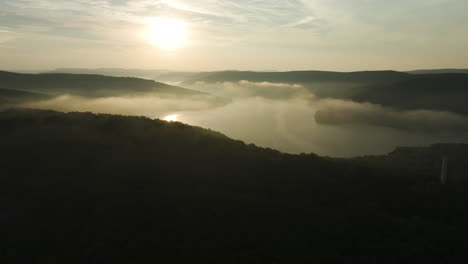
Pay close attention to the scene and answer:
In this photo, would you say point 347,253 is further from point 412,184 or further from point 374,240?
point 412,184

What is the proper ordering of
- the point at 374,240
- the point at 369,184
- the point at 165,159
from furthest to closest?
1. the point at 165,159
2. the point at 369,184
3. the point at 374,240

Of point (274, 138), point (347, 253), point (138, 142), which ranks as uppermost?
point (138, 142)

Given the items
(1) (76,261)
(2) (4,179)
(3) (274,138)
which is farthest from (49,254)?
(3) (274,138)

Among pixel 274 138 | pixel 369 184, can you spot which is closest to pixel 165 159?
pixel 369 184

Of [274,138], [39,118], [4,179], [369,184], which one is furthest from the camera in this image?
[274,138]

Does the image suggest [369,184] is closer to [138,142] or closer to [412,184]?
[412,184]

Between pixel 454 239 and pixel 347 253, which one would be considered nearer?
pixel 347 253

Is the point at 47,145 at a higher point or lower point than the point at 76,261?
higher
